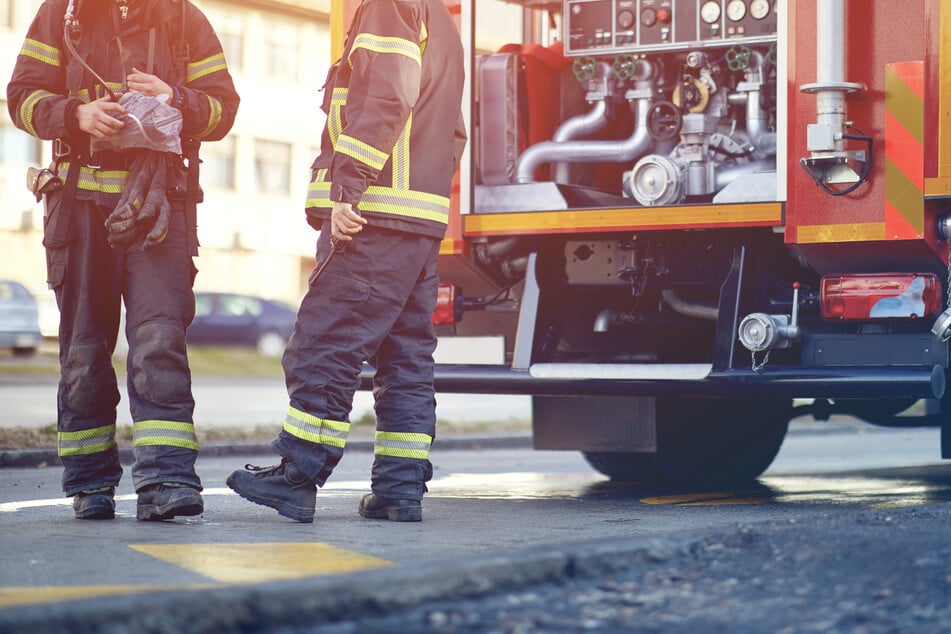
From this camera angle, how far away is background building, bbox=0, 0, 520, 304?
124ft

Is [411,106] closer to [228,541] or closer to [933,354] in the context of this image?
[228,541]

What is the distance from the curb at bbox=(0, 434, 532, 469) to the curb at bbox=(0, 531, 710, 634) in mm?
3239

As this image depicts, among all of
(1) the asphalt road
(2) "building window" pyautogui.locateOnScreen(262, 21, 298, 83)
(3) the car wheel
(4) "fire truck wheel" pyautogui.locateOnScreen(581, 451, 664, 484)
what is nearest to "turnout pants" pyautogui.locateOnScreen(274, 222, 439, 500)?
(1) the asphalt road

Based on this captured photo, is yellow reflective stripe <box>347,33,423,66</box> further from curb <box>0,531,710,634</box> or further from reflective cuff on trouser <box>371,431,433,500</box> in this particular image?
curb <box>0,531,710,634</box>

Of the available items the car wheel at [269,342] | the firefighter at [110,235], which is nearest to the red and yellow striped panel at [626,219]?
the firefighter at [110,235]

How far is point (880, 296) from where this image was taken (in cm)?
601

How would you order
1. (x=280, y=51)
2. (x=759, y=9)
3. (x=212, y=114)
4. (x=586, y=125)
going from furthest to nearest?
(x=280, y=51), (x=586, y=125), (x=759, y=9), (x=212, y=114)

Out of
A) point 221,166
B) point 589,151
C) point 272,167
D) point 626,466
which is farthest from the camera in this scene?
point 272,167

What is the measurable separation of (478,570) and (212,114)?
94.5 inches

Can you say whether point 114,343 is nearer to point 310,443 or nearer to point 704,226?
point 310,443

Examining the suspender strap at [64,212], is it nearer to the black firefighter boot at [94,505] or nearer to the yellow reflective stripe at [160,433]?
the yellow reflective stripe at [160,433]

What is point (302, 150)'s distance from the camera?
130 feet

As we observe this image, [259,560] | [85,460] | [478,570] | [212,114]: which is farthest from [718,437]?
[478,570]

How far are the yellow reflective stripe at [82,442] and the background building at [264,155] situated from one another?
103 ft
